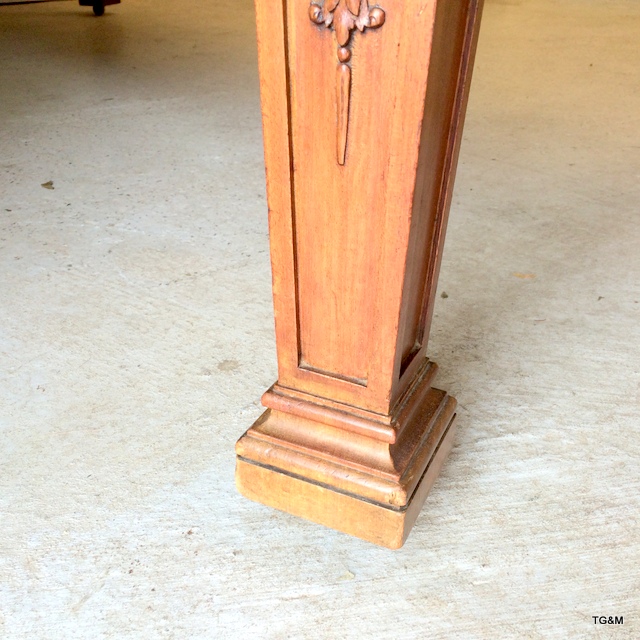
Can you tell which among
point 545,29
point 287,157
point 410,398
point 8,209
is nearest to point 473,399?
point 410,398

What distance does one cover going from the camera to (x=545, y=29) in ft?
15.6

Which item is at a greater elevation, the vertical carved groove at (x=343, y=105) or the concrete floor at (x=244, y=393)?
the vertical carved groove at (x=343, y=105)

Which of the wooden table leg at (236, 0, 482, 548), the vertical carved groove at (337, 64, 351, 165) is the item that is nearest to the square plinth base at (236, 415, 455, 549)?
the wooden table leg at (236, 0, 482, 548)

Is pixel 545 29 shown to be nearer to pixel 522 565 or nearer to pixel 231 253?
pixel 231 253

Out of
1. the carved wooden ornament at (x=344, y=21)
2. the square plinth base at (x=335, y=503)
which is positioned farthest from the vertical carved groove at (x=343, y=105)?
the square plinth base at (x=335, y=503)

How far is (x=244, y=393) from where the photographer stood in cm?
143

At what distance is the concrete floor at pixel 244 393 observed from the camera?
1020 mm

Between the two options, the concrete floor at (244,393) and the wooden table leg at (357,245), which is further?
the concrete floor at (244,393)

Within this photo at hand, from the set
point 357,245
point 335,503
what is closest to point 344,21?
point 357,245

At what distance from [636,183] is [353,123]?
197 cm

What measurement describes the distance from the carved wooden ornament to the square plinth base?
1.98 ft

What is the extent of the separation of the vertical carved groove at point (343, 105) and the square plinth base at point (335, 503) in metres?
0.54

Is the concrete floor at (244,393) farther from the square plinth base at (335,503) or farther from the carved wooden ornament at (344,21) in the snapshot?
the carved wooden ornament at (344,21)

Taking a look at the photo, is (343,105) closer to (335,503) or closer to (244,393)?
(335,503)
